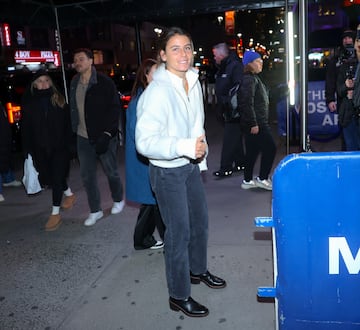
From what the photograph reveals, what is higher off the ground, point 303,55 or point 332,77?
point 303,55

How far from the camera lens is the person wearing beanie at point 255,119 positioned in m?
5.75

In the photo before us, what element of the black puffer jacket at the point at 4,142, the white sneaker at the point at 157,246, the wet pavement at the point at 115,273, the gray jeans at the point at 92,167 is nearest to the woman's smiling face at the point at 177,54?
the wet pavement at the point at 115,273

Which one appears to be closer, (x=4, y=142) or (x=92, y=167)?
(x=92, y=167)

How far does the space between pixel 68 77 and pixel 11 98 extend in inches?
122

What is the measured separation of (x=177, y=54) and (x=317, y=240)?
1.47 metres

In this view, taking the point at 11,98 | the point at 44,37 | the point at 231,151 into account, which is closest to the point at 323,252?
the point at 231,151

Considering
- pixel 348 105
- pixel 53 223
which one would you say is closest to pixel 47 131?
pixel 53 223

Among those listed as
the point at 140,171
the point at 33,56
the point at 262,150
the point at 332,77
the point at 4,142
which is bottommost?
the point at 262,150

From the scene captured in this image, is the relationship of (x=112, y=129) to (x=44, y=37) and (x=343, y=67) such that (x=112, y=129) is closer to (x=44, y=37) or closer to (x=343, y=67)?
(x=343, y=67)

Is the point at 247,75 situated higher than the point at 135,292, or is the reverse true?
the point at 247,75

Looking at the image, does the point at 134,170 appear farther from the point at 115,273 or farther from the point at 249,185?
the point at 249,185

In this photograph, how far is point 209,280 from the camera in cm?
348

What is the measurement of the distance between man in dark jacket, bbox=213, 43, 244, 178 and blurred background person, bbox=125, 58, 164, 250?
270 cm

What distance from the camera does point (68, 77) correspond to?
11969mm
